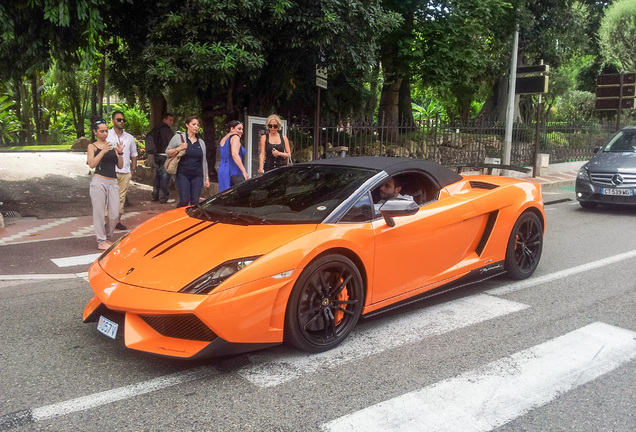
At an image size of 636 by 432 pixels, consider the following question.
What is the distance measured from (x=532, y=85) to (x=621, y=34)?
18.5 m

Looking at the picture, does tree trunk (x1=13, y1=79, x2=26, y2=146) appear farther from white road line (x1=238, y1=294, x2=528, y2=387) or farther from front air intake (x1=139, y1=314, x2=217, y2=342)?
front air intake (x1=139, y1=314, x2=217, y2=342)

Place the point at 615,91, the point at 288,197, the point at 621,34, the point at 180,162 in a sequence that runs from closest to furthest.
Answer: the point at 288,197 → the point at 180,162 → the point at 615,91 → the point at 621,34

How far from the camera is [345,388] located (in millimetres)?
3406

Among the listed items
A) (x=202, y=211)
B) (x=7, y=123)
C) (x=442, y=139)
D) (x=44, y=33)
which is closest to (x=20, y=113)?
(x=7, y=123)

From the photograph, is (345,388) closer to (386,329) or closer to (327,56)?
(386,329)

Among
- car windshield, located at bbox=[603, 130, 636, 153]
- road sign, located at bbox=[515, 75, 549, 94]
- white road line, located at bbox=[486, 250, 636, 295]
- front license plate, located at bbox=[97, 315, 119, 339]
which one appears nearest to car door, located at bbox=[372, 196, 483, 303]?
white road line, located at bbox=[486, 250, 636, 295]

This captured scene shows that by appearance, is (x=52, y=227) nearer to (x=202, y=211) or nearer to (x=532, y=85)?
(x=202, y=211)

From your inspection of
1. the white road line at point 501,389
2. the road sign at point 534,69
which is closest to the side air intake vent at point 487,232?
the white road line at point 501,389

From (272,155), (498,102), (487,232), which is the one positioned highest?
(498,102)

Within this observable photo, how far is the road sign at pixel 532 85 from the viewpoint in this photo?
16031 millimetres

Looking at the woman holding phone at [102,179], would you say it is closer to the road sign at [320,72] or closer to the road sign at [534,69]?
the road sign at [320,72]

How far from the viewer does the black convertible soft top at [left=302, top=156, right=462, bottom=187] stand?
477 cm

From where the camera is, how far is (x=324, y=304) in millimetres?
3850

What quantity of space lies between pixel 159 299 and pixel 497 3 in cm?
1347
